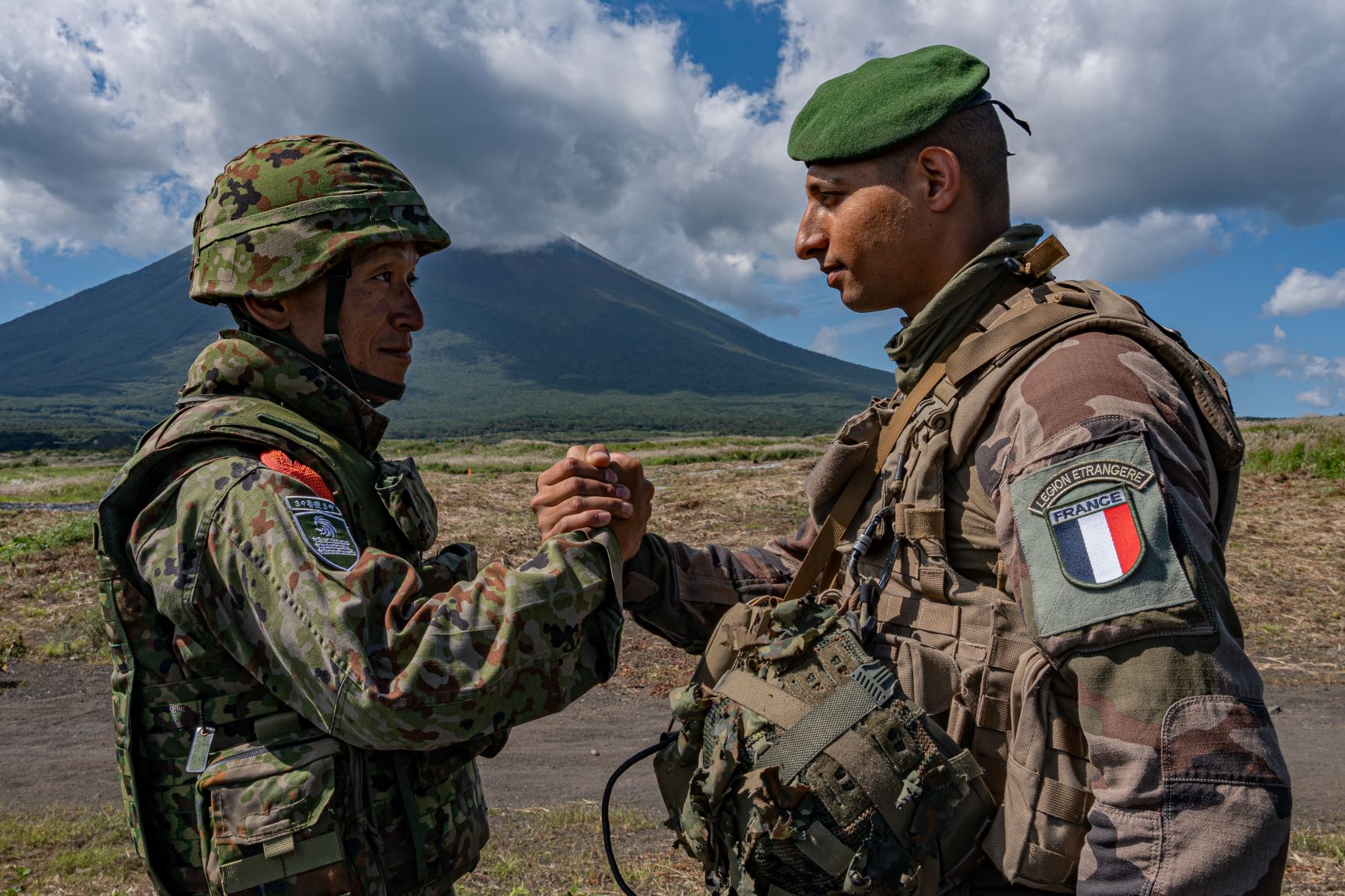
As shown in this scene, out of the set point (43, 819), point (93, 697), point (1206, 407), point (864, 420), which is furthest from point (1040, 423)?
point (93, 697)

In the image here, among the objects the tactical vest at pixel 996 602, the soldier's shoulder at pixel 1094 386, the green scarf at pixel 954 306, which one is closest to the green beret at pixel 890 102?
the green scarf at pixel 954 306

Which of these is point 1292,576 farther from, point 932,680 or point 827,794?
point 827,794

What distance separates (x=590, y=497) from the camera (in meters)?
2.51

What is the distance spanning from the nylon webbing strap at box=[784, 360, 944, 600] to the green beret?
2.06ft

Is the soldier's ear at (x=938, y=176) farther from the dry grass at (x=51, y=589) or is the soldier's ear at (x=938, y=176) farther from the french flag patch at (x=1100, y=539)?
the dry grass at (x=51, y=589)

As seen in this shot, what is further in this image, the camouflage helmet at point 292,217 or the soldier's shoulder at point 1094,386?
the camouflage helmet at point 292,217

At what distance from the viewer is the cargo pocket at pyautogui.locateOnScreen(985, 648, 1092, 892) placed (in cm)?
205

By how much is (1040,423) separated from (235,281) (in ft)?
7.04

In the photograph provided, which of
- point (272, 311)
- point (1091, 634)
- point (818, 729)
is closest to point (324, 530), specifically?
point (272, 311)

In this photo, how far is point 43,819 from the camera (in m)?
6.30

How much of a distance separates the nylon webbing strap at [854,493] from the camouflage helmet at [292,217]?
1460mm

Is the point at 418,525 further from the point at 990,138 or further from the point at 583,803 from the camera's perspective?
the point at 583,803

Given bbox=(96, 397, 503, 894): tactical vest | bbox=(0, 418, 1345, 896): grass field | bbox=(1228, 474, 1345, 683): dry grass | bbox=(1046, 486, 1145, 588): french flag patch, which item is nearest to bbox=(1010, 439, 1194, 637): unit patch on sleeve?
bbox=(1046, 486, 1145, 588): french flag patch

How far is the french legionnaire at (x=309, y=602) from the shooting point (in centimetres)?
212
